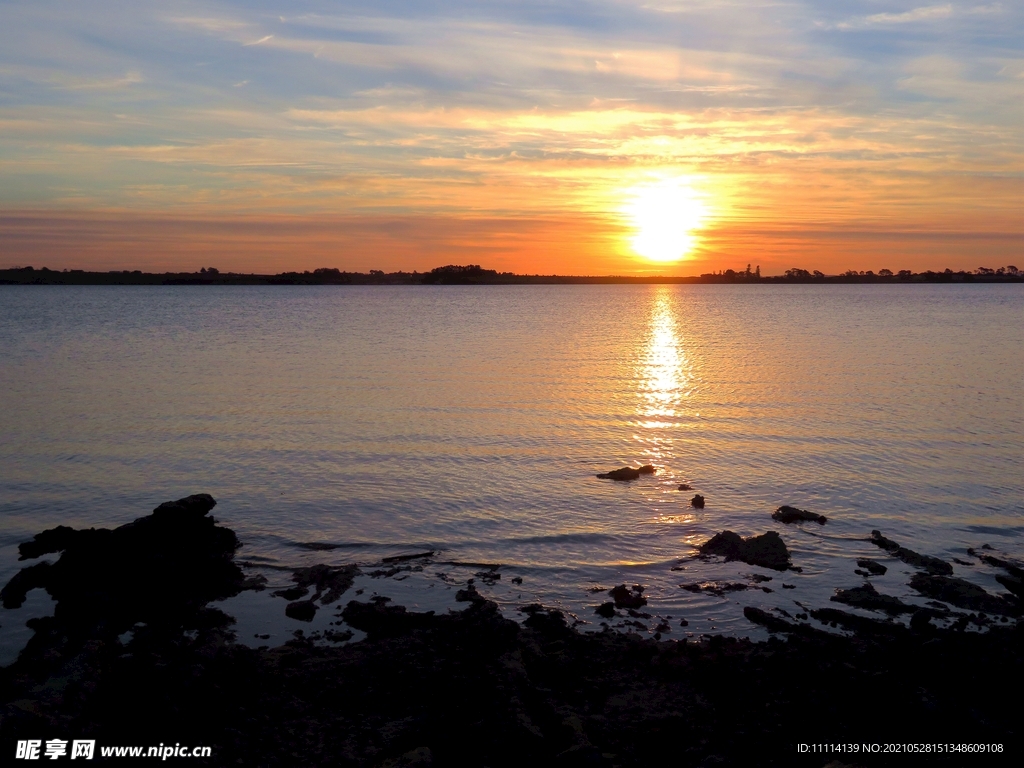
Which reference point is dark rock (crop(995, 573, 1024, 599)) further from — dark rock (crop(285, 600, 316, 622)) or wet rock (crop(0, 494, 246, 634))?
wet rock (crop(0, 494, 246, 634))

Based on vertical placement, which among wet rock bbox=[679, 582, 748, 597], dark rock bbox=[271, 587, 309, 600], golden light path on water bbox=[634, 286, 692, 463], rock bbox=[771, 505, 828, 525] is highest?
golden light path on water bbox=[634, 286, 692, 463]

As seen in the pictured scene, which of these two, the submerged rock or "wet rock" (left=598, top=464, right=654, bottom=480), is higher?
"wet rock" (left=598, top=464, right=654, bottom=480)

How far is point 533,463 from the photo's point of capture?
21.0 metres

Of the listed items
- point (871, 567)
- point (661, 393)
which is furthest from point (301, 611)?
point (661, 393)

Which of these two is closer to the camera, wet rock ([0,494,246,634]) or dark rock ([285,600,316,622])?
dark rock ([285,600,316,622])

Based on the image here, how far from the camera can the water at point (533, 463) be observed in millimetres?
13508

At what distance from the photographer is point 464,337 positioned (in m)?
65.6

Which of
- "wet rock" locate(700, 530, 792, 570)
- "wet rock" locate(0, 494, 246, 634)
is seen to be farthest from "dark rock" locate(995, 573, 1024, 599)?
"wet rock" locate(0, 494, 246, 634)

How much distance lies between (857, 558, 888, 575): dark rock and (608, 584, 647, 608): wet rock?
434 centimetres

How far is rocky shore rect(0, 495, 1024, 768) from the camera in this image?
7.66 m

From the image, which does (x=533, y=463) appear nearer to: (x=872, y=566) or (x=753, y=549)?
(x=753, y=549)

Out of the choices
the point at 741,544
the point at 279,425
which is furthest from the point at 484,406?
the point at 741,544

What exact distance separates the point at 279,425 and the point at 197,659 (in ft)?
58.9

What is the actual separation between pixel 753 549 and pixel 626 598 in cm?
345
